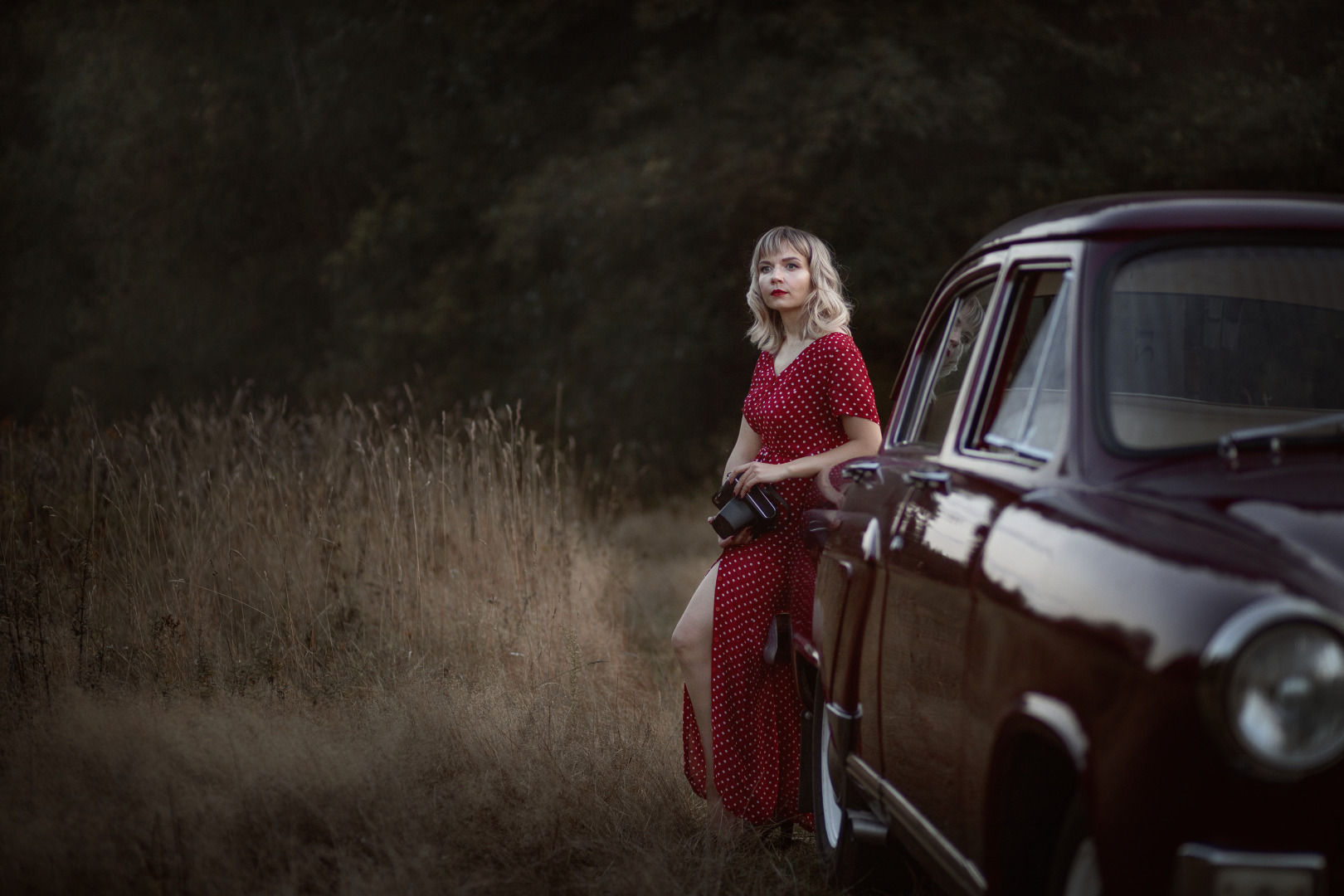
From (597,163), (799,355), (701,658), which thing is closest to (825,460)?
(799,355)

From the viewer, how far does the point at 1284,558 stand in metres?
2.20

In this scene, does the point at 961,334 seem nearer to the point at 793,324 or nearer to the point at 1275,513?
the point at 793,324

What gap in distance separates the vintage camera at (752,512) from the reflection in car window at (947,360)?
0.77m

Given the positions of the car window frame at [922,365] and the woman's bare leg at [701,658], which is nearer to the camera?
the car window frame at [922,365]

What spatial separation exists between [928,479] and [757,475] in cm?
155

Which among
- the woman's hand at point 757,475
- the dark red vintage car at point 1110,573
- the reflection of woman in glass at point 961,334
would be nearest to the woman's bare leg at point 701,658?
the woman's hand at point 757,475

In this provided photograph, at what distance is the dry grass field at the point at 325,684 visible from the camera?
434 cm

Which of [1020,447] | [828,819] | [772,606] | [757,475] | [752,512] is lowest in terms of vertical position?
[828,819]

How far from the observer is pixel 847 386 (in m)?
4.99

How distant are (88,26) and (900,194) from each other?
18.6 metres

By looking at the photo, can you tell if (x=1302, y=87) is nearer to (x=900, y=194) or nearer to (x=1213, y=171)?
(x=1213, y=171)

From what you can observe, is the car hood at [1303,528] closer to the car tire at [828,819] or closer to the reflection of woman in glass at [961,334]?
the reflection of woman in glass at [961,334]

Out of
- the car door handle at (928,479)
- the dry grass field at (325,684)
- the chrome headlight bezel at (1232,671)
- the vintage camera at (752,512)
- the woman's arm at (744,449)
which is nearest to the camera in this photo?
the chrome headlight bezel at (1232,671)

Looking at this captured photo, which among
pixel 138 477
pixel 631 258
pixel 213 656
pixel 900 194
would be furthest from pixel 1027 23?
pixel 213 656
